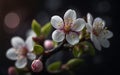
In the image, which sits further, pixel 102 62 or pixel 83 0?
pixel 83 0

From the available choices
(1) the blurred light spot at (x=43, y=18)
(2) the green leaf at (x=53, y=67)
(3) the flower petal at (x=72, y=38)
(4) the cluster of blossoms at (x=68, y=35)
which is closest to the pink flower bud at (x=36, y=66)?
(4) the cluster of blossoms at (x=68, y=35)

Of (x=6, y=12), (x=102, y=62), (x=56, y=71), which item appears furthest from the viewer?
(x=6, y=12)

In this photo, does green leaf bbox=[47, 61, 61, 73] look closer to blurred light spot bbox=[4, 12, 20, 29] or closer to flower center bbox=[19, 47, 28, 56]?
flower center bbox=[19, 47, 28, 56]

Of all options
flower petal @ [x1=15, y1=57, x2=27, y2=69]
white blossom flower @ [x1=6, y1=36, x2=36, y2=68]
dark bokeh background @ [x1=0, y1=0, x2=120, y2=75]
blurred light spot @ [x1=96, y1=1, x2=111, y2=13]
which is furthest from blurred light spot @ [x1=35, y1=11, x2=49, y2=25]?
flower petal @ [x1=15, y1=57, x2=27, y2=69]

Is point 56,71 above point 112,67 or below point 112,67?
above

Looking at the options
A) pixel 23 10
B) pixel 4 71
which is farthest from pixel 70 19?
pixel 23 10

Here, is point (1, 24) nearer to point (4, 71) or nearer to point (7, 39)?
point (7, 39)

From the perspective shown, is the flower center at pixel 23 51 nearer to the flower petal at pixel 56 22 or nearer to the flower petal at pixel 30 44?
the flower petal at pixel 30 44
